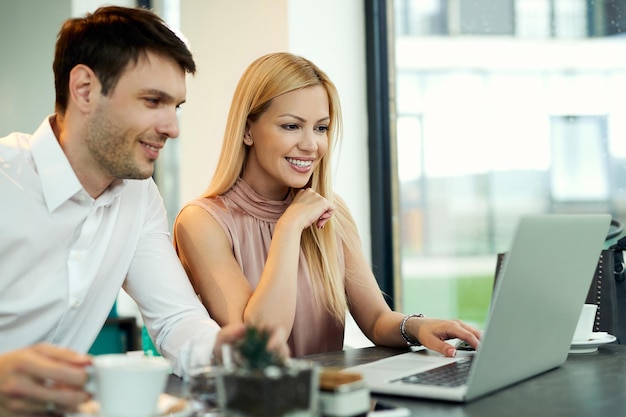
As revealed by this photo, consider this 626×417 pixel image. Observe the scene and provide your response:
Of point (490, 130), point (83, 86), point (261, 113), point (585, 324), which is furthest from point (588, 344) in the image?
point (490, 130)

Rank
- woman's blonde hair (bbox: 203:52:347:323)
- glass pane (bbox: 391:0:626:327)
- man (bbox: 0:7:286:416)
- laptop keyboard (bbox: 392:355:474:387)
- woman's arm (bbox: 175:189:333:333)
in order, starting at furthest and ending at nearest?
glass pane (bbox: 391:0:626:327)
woman's blonde hair (bbox: 203:52:347:323)
woman's arm (bbox: 175:189:333:333)
man (bbox: 0:7:286:416)
laptop keyboard (bbox: 392:355:474:387)

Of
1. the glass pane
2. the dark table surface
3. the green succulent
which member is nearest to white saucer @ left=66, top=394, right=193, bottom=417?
the green succulent

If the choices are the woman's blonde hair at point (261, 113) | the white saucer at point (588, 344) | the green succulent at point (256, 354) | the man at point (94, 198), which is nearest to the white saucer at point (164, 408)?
the green succulent at point (256, 354)

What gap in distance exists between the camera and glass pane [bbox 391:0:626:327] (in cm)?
305

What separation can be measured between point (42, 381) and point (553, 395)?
0.78 metres

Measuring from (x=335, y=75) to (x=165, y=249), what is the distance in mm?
1994

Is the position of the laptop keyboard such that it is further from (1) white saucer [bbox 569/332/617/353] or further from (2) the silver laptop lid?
(1) white saucer [bbox 569/332/617/353]

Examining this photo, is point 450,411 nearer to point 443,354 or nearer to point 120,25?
point 443,354

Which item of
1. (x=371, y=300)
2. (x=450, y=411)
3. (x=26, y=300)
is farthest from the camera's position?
(x=371, y=300)

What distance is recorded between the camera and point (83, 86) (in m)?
1.74

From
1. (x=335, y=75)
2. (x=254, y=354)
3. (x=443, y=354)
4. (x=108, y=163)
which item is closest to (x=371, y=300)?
(x=443, y=354)

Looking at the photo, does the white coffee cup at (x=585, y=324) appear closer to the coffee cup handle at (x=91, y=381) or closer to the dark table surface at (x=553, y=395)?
the dark table surface at (x=553, y=395)

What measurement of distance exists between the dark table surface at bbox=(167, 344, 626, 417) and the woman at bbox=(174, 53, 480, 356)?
1.46 ft

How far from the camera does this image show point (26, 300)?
1647 millimetres
